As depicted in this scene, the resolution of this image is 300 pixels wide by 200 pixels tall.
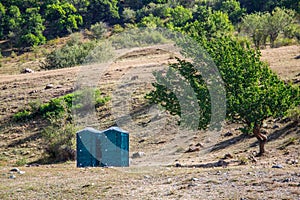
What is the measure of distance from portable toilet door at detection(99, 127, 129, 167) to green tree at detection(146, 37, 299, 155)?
9.42ft

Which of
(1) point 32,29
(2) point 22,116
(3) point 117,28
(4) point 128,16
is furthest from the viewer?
(4) point 128,16

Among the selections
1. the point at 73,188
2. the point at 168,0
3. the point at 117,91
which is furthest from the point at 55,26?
the point at 73,188

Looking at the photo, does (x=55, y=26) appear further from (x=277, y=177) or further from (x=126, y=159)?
(x=277, y=177)

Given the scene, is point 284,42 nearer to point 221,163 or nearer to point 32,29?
point 221,163

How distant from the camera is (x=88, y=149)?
21641 millimetres

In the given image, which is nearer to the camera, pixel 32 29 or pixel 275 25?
pixel 275 25

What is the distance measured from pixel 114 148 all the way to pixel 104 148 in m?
0.39

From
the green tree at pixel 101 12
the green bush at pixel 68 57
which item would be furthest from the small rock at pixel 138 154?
the green tree at pixel 101 12

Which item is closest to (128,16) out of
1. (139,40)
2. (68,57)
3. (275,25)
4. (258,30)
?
(139,40)

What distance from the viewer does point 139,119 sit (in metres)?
29.9

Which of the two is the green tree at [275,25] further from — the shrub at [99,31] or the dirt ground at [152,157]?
the shrub at [99,31]

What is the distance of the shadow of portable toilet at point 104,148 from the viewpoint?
69.5 ft

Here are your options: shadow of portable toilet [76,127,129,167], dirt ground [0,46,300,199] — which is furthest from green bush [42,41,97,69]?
shadow of portable toilet [76,127,129,167]

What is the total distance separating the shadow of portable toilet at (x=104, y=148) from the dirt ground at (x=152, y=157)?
0.99 m
